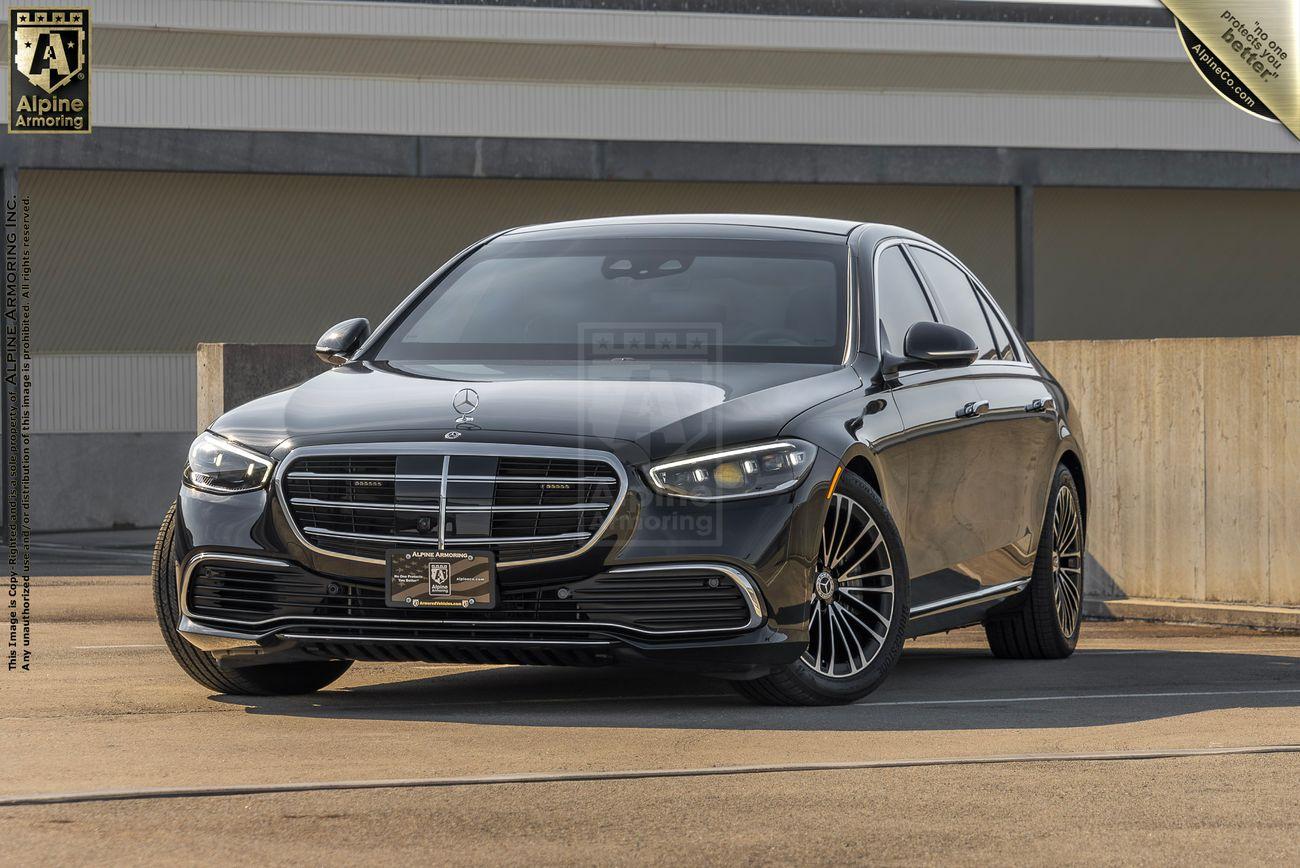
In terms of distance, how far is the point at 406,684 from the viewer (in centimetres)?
867

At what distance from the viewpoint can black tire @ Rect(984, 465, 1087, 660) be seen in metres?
10.1

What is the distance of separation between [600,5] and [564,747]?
71.8 ft

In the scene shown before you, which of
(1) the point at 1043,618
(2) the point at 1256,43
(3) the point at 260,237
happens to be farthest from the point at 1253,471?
(3) the point at 260,237

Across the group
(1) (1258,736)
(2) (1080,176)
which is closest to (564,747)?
(1) (1258,736)

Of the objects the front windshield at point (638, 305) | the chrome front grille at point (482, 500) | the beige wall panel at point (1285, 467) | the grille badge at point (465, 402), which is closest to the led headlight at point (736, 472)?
the chrome front grille at point (482, 500)

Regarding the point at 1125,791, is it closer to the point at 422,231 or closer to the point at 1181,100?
the point at 422,231

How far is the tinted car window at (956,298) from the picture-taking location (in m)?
9.66

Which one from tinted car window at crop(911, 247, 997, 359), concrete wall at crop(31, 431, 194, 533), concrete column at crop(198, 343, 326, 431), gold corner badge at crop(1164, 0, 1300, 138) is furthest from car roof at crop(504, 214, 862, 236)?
concrete wall at crop(31, 431, 194, 533)

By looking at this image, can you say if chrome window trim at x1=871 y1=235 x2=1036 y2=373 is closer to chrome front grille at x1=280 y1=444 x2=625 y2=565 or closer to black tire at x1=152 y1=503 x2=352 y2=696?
chrome front grille at x1=280 y1=444 x2=625 y2=565

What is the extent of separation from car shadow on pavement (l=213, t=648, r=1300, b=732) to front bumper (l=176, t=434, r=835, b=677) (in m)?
0.23

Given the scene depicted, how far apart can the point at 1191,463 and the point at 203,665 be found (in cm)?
670

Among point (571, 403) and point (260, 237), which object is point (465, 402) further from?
point (260, 237)

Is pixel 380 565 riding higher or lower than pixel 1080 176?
lower

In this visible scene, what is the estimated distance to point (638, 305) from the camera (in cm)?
856
